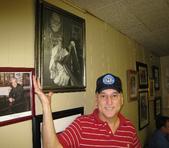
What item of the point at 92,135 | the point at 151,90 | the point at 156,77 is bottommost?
the point at 92,135

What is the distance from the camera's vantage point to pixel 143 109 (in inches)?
115

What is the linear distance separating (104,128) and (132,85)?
1413mm

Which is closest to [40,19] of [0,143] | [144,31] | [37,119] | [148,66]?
[37,119]

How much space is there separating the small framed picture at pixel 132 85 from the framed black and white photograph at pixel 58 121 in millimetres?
1081

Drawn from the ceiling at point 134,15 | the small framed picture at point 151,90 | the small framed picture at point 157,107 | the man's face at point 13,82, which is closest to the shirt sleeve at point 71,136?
the man's face at point 13,82

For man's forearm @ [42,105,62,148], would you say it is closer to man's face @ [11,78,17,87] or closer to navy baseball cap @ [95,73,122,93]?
man's face @ [11,78,17,87]

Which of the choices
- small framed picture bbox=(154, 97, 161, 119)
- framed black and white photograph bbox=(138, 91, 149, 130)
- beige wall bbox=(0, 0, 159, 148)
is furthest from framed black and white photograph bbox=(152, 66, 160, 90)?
beige wall bbox=(0, 0, 159, 148)

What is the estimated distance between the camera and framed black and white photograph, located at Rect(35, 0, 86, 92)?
1.14 metres

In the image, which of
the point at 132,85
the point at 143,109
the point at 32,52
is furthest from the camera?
the point at 143,109

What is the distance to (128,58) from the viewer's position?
98.5 inches

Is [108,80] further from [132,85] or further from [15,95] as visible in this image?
[132,85]

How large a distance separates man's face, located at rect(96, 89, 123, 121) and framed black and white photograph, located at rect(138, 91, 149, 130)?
160 centimetres

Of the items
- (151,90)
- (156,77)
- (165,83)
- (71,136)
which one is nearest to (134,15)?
(71,136)

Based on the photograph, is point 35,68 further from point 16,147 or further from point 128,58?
point 128,58
